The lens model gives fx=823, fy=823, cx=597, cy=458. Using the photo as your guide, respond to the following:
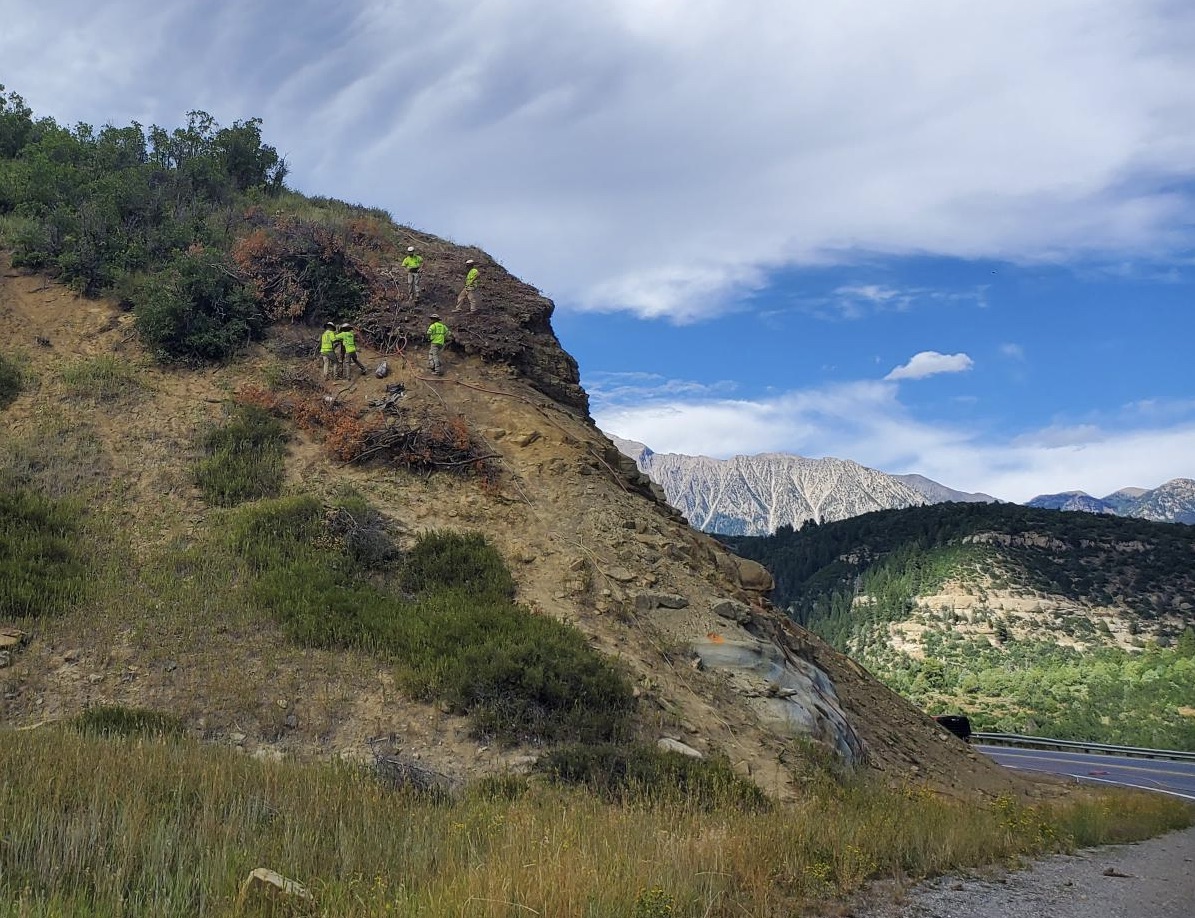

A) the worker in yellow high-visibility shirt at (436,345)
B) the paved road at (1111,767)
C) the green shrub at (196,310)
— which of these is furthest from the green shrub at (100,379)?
the paved road at (1111,767)

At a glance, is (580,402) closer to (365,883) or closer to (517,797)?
(517,797)

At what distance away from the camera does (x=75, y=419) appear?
16.0 m

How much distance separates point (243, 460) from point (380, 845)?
1155cm

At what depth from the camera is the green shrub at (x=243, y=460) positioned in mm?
14789

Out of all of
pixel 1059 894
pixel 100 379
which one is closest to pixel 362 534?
pixel 100 379

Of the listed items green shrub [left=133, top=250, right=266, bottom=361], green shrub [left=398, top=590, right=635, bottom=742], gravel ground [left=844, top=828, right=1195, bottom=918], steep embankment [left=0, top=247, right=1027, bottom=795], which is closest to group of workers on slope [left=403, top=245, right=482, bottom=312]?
steep embankment [left=0, top=247, right=1027, bottom=795]

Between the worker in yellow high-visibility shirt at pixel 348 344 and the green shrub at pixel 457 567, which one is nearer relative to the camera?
the green shrub at pixel 457 567

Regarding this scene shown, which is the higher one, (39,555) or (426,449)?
(426,449)

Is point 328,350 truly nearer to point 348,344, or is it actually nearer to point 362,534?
point 348,344

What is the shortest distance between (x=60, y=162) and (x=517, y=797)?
23687 mm

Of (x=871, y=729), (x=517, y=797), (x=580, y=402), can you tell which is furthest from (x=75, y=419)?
(x=871, y=729)

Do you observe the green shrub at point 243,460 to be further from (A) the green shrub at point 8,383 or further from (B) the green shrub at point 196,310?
(A) the green shrub at point 8,383

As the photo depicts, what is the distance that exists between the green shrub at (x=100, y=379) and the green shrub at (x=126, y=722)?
9362mm

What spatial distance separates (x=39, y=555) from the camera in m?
12.3
